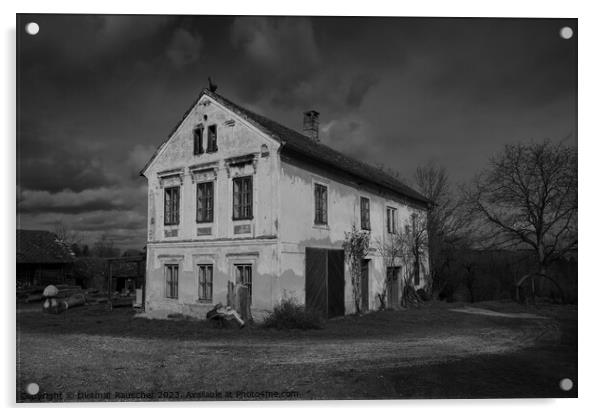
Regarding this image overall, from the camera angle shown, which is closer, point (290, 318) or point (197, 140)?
point (290, 318)

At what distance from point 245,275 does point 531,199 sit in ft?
22.9

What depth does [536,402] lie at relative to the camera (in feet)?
21.8

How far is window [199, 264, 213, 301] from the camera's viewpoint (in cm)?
1267

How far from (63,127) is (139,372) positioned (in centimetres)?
427

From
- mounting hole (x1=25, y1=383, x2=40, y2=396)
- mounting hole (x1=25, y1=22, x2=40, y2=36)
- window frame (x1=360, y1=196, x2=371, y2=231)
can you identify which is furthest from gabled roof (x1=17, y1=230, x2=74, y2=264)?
window frame (x1=360, y1=196, x2=371, y2=231)

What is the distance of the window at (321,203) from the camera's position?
42.7ft

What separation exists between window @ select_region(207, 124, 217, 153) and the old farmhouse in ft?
0.09

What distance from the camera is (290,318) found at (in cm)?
1053

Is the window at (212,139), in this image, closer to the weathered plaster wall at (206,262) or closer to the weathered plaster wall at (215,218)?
the weathered plaster wall at (215,218)

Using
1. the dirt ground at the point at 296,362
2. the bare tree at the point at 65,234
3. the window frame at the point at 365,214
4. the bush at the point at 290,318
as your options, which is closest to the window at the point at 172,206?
the bare tree at the point at 65,234

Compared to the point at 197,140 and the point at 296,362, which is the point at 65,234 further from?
the point at 296,362

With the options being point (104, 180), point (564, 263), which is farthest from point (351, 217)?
point (104, 180)

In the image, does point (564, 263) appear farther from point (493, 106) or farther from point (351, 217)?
point (351, 217)

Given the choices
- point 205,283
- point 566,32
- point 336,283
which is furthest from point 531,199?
point 205,283
